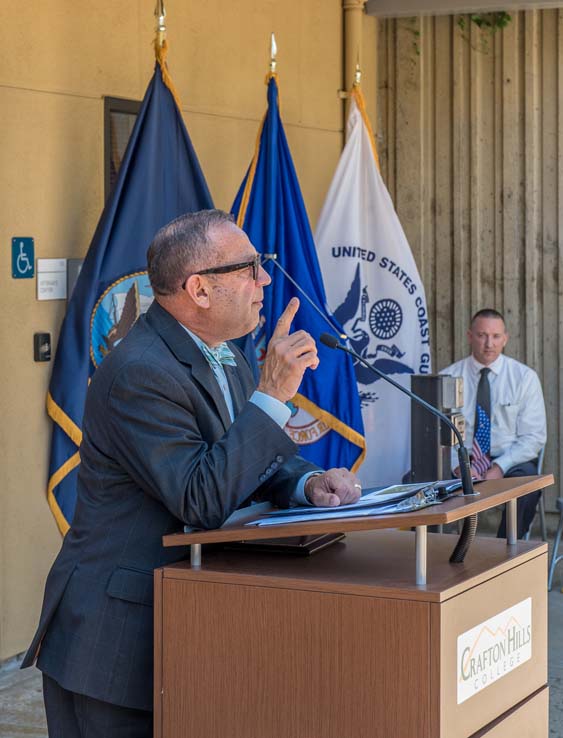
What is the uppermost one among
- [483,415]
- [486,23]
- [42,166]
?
[486,23]

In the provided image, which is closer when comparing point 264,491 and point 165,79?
point 264,491

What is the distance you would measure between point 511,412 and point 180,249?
416cm

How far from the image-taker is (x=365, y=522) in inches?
76.5

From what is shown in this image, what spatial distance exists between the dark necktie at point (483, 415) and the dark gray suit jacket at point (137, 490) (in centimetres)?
394

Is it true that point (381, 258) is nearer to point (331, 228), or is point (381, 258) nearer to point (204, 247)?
point (331, 228)

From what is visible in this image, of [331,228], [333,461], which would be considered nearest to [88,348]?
[333,461]

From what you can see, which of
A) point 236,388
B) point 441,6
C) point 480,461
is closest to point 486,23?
point 441,6

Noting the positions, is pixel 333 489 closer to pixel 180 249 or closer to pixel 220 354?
pixel 220 354

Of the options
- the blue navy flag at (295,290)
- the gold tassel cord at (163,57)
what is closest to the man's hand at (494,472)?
the blue navy flag at (295,290)

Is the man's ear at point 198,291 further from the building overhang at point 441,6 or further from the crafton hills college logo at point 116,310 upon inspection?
the building overhang at point 441,6

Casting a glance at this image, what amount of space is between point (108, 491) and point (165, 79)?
2.92 metres

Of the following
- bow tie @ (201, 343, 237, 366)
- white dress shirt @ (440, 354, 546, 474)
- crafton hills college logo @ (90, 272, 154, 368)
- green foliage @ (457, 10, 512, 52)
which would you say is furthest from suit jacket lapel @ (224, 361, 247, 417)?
green foliage @ (457, 10, 512, 52)

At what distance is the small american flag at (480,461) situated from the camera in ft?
19.6

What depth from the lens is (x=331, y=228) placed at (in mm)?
6102
